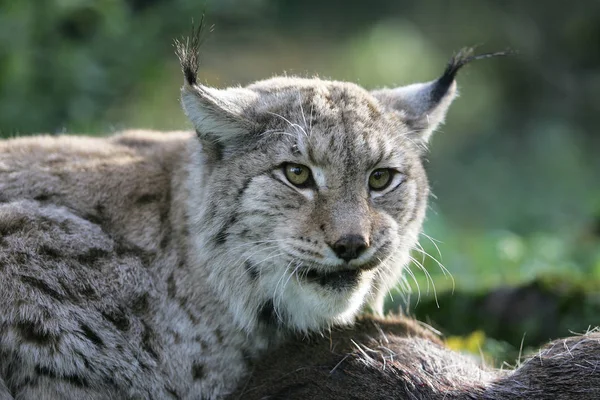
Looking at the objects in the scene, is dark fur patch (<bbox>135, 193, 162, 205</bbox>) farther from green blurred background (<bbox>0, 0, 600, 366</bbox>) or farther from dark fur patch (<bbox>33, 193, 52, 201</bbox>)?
green blurred background (<bbox>0, 0, 600, 366</bbox>)

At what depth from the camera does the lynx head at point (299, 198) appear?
5242 mm

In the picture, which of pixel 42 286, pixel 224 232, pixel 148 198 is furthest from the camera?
pixel 148 198

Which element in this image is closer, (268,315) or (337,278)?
(337,278)

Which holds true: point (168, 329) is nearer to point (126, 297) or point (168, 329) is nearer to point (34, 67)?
point (126, 297)

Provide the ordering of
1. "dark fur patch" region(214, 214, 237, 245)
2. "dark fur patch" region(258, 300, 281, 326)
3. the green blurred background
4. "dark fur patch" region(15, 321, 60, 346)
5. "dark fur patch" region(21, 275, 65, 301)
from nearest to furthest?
"dark fur patch" region(15, 321, 60, 346)
"dark fur patch" region(21, 275, 65, 301)
"dark fur patch" region(214, 214, 237, 245)
"dark fur patch" region(258, 300, 281, 326)
the green blurred background

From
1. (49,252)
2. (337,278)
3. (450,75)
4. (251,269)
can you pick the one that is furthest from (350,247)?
(450,75)

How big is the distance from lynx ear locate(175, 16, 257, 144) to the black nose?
1.08m

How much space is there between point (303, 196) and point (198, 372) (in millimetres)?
1398

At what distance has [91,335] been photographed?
17.5 ft

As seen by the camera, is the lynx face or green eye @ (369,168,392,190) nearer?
the lynx face

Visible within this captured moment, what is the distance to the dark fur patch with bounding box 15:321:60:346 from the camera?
517 cm

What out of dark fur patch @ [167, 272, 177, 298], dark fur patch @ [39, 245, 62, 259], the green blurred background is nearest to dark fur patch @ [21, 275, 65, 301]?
dark fur patch @ [39, 245, 62, 259]

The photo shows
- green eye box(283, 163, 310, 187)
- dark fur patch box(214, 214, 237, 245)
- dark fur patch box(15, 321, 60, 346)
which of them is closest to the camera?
dark fur patch box(15, 321, 60, 346)

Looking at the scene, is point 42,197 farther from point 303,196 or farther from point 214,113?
point 303,196
